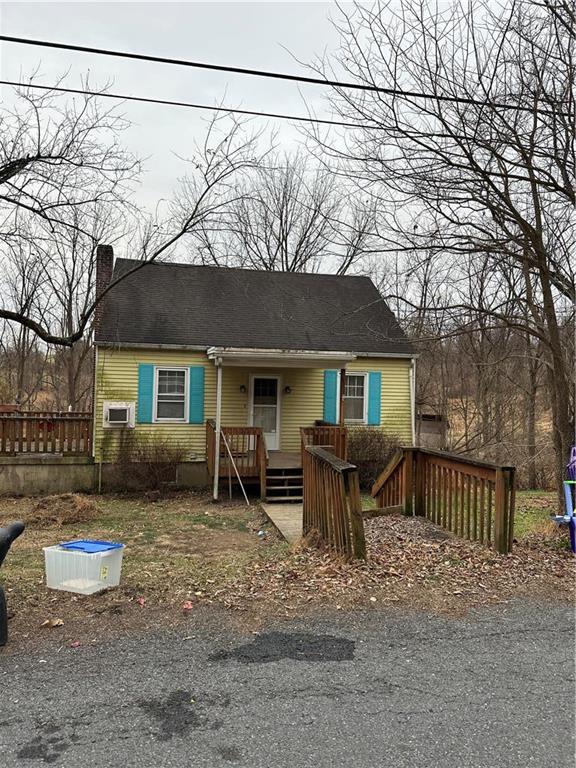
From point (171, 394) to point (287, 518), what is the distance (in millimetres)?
5231

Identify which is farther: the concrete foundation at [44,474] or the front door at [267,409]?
the front door at [267,409]

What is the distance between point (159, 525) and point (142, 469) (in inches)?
148

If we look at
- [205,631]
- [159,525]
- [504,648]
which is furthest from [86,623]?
[159,525]

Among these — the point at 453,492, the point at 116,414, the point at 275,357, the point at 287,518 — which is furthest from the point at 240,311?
the point at 453,492

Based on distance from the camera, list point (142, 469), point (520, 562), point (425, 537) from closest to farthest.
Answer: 1. point (520, 562)
2. point (425, 537)
3. point (142, 469)

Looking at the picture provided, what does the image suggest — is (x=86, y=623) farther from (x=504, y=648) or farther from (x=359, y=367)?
(x=359, y=367)

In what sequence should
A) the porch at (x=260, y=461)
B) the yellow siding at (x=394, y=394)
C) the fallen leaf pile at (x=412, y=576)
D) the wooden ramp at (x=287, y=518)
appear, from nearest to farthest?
the fallen leaf pile at (x=412, y=576)
the wooden ramp at (x=287, y=518)
the porch at (x=260, y=461)
the yellow siding at (x=394, y=394)

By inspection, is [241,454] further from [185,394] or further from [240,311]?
[240,311]

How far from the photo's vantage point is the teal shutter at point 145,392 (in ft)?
44.6

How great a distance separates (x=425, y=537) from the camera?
6383 millimetres

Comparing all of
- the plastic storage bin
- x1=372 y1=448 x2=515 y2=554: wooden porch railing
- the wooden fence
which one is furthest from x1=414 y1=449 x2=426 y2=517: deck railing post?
the plastic storage bin

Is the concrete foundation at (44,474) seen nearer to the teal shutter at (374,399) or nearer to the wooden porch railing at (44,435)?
the wooden porch railing at (44,435)

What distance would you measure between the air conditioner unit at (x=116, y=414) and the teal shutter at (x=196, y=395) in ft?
4.95

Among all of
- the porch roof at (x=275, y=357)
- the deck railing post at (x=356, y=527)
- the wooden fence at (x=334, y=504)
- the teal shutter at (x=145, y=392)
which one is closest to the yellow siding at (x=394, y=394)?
the porch roof at (x=275, y=357)
